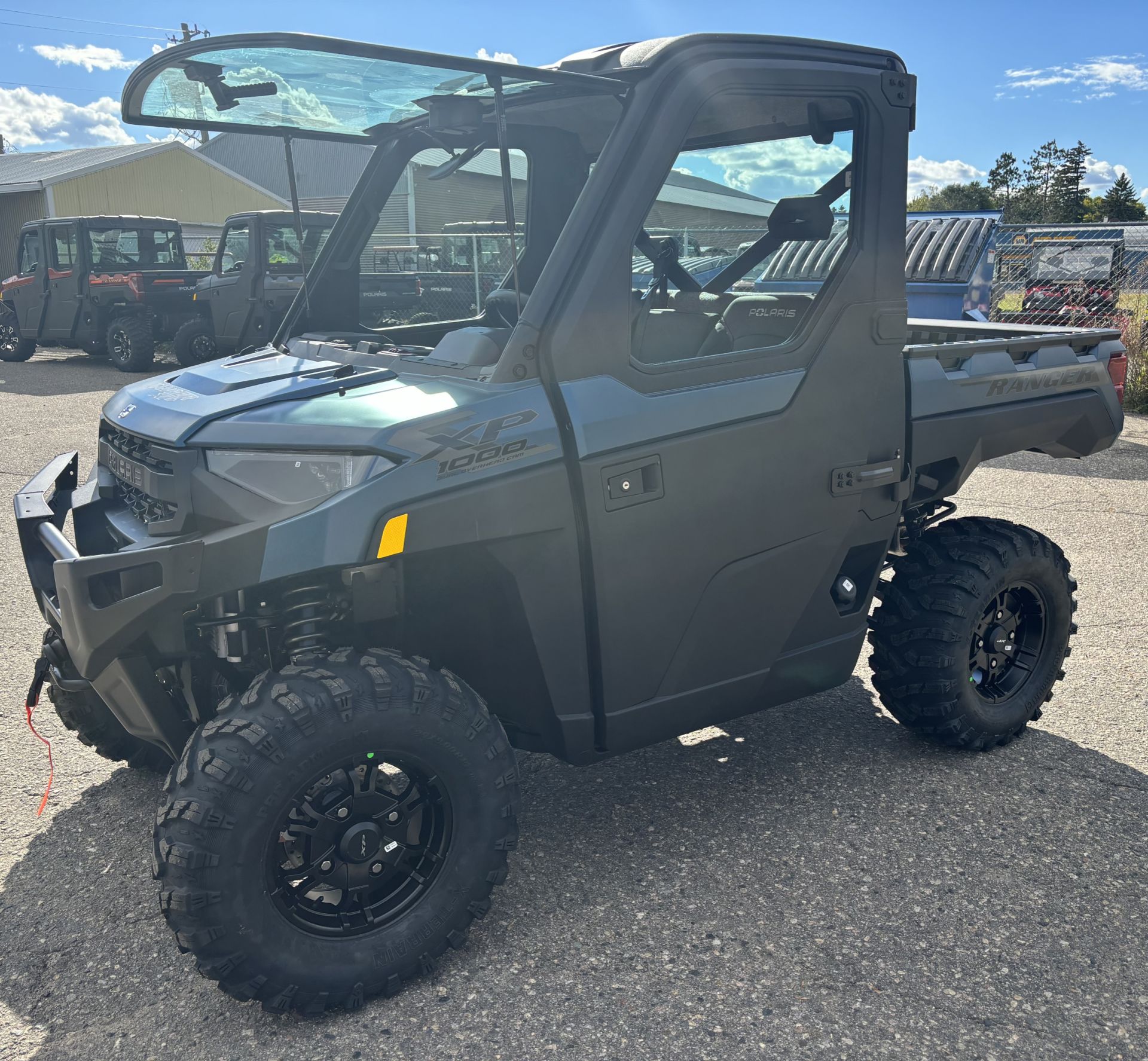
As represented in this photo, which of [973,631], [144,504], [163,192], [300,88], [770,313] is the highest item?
[163,192]

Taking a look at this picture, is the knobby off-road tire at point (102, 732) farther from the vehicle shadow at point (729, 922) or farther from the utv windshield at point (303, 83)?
the utv windshield at point (303, 83)

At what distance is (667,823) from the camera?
337 cm

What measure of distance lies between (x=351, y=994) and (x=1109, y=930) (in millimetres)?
1947

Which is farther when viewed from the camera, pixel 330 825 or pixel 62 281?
pixel 62 281

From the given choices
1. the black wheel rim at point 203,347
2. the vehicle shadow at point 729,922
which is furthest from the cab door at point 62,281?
the vehicle shadow at point 729,922

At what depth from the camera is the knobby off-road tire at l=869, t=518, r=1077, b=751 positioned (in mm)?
3582

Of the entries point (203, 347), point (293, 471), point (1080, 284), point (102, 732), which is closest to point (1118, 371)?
point (293, 471)

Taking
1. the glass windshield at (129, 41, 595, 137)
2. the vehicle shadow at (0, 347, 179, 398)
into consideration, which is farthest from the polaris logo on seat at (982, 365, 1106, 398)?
the vehicle shadow at (0, 347, 179, 398)

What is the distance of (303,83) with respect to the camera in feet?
9.16

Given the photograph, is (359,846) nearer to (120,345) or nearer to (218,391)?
(218,391)

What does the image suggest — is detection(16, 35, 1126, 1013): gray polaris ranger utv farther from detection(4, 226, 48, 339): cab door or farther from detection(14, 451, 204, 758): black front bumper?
detection(4, 226, 48, 339): cab door

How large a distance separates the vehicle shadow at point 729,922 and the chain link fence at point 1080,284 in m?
8.86

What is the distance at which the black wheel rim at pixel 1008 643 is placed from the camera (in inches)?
150

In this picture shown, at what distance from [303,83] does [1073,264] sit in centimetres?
1258
